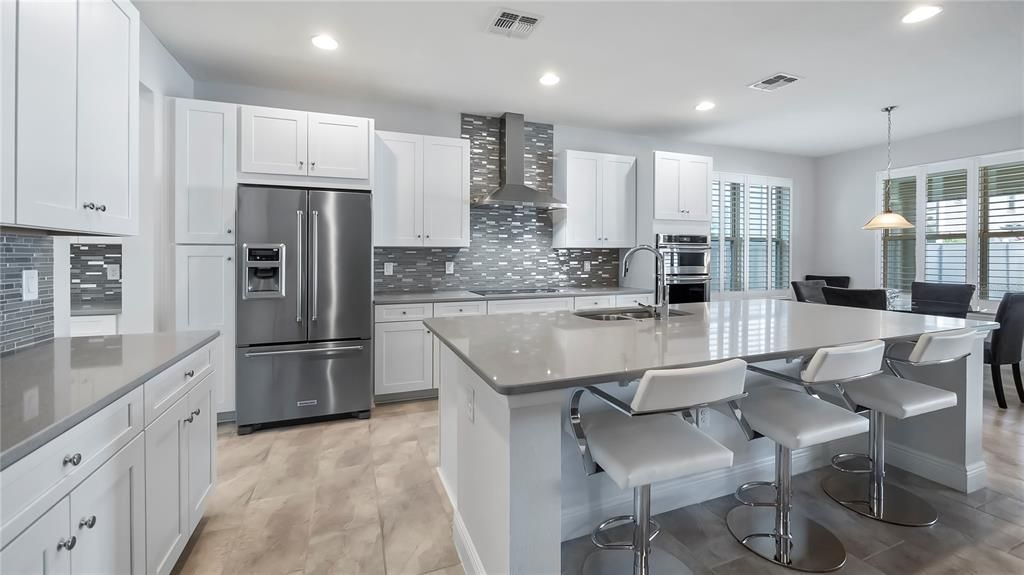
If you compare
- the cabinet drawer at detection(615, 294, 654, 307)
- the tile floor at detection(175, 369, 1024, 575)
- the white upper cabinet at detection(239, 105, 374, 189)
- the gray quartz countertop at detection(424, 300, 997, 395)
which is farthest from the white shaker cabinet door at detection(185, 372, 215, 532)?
the cabinet drawer at detection(615, 294, 654, 307)

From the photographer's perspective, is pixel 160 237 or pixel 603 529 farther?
pixel 160 237

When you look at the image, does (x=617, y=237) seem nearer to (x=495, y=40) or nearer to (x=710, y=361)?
(x=495, y=40)

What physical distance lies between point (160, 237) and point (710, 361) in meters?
3.52

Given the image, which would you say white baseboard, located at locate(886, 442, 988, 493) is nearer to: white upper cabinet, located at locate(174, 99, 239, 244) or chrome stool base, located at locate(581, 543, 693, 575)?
chrome stool base, located at locate(581, 543, 693, 575)

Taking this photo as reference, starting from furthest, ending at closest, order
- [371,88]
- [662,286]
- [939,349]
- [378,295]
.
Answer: [378,295] → [371,88] → [662,286] → [939,349]

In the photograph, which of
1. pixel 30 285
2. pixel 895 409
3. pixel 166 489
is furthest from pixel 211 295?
pixel 895 409

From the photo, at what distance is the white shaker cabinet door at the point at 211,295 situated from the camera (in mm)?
3102

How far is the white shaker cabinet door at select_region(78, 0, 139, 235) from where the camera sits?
5.06ft

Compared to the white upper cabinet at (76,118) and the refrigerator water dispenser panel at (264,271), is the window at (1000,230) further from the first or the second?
the white upper cabinet at (76,118)

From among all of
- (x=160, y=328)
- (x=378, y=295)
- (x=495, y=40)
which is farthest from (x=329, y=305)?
(x=495, y=40)

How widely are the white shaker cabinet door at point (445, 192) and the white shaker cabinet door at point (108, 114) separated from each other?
230 centimetres

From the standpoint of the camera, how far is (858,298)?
383 centimetres

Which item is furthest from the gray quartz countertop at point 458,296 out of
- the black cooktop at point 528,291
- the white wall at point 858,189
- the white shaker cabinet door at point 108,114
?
the white wall at point 858,189

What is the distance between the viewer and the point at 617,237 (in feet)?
15.9
